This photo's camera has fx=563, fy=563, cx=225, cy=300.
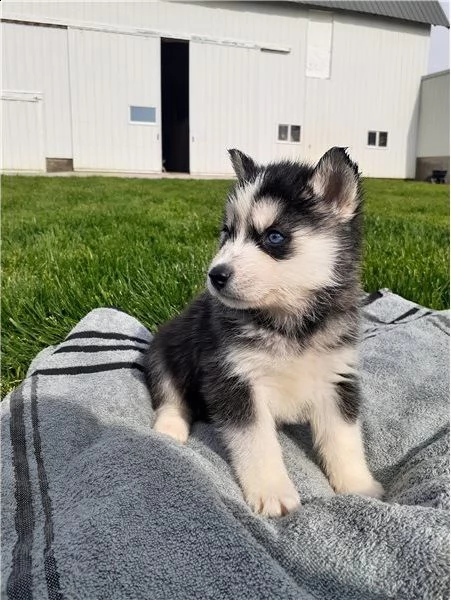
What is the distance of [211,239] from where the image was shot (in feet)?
18.8

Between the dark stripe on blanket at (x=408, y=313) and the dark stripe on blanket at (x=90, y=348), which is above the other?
the dark stripe on blanket at (x=408, y=313)

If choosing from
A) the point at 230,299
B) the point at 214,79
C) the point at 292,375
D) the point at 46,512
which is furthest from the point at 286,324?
the point at 214,79

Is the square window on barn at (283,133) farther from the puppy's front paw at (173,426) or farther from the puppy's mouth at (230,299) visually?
the puppy's mouth at (230,299)

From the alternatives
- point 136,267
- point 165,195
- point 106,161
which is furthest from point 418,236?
point 106,161

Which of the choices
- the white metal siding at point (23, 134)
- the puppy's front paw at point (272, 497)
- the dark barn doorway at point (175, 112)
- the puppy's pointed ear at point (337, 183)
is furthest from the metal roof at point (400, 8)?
the puppy's front paw at point (272, 497)

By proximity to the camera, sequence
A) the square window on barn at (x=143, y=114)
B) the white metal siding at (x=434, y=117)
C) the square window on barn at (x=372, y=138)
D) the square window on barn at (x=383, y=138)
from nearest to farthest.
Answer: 1. the square window on barn at (x=143, y=114)
2. the white metal siding at (x=434, y=117)
3. the square window on barn at (x=372, y=138)
4. the square window on barn at (x=383, y=138)

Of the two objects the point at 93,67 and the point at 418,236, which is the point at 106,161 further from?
the point at 418,236

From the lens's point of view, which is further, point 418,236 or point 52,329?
point 418,236

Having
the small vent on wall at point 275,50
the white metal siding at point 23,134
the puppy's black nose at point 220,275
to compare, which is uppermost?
the small vent on wall at point 275,50

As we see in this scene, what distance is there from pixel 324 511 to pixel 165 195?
31.5 feet

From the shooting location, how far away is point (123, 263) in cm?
449

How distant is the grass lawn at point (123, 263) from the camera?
366cm

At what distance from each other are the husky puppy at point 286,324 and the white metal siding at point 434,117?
69.2 ft

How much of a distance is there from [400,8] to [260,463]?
23304 millimetres
